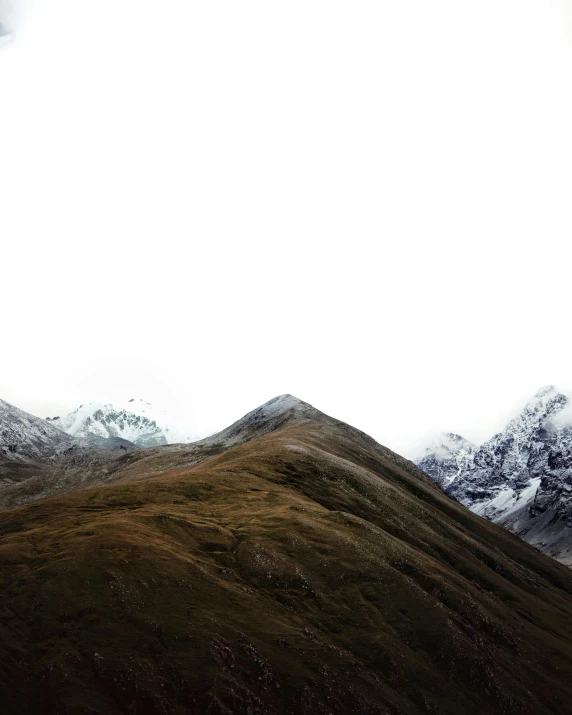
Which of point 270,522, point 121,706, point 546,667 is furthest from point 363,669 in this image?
point 546,667

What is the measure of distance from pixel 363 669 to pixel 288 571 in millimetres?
17046

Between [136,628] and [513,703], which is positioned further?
[513,703]

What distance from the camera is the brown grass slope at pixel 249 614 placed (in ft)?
138

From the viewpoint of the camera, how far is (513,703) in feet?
198

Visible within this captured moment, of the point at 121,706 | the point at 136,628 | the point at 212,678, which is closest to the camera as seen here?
the point at 121,706

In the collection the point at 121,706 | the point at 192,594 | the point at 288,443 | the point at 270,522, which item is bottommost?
the point at 121,706

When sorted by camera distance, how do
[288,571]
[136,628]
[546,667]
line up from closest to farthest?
[136,628], [288,571], [546,667]

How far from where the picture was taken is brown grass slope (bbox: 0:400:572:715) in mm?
42031

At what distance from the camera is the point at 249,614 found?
2178 inches

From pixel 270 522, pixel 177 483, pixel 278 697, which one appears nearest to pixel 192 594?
pixel 278 697

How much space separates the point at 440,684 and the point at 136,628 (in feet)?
117

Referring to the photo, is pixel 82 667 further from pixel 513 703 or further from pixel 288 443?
pixel 288 443

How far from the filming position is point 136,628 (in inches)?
1826

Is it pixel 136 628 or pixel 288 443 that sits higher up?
pixel 288 443
